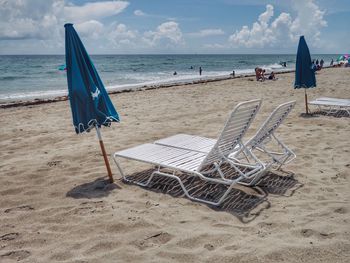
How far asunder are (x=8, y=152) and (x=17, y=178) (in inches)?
67.9

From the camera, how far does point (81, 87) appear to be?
4184 mm

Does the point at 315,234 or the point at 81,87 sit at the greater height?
the point at 81,87

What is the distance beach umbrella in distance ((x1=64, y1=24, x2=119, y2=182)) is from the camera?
13.7ft

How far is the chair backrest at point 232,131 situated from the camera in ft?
12.7

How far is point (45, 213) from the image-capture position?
151 inches

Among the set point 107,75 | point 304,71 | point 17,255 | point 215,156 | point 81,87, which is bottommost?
point 17,255

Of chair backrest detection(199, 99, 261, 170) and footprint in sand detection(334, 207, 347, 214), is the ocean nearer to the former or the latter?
chair backrest detection(199, 99, 261, 170)

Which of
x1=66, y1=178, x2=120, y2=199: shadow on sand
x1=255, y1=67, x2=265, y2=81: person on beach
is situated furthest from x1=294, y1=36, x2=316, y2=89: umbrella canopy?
x1=255, y1=67, x2=265, y2=81: person on beach

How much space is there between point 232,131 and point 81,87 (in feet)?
5.99

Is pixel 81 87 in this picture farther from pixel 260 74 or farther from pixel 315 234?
pixel 260 74

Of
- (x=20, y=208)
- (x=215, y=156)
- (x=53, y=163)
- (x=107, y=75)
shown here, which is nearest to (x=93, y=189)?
(x=20, y=208)

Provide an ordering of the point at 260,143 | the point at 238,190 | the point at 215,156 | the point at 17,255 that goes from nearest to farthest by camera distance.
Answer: the point at 17,255
the point at 215,156
the point at 238,190
the point at 260,143

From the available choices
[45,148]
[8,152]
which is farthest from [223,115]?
[8,152]

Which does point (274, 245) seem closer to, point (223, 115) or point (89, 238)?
point (89, 238)
